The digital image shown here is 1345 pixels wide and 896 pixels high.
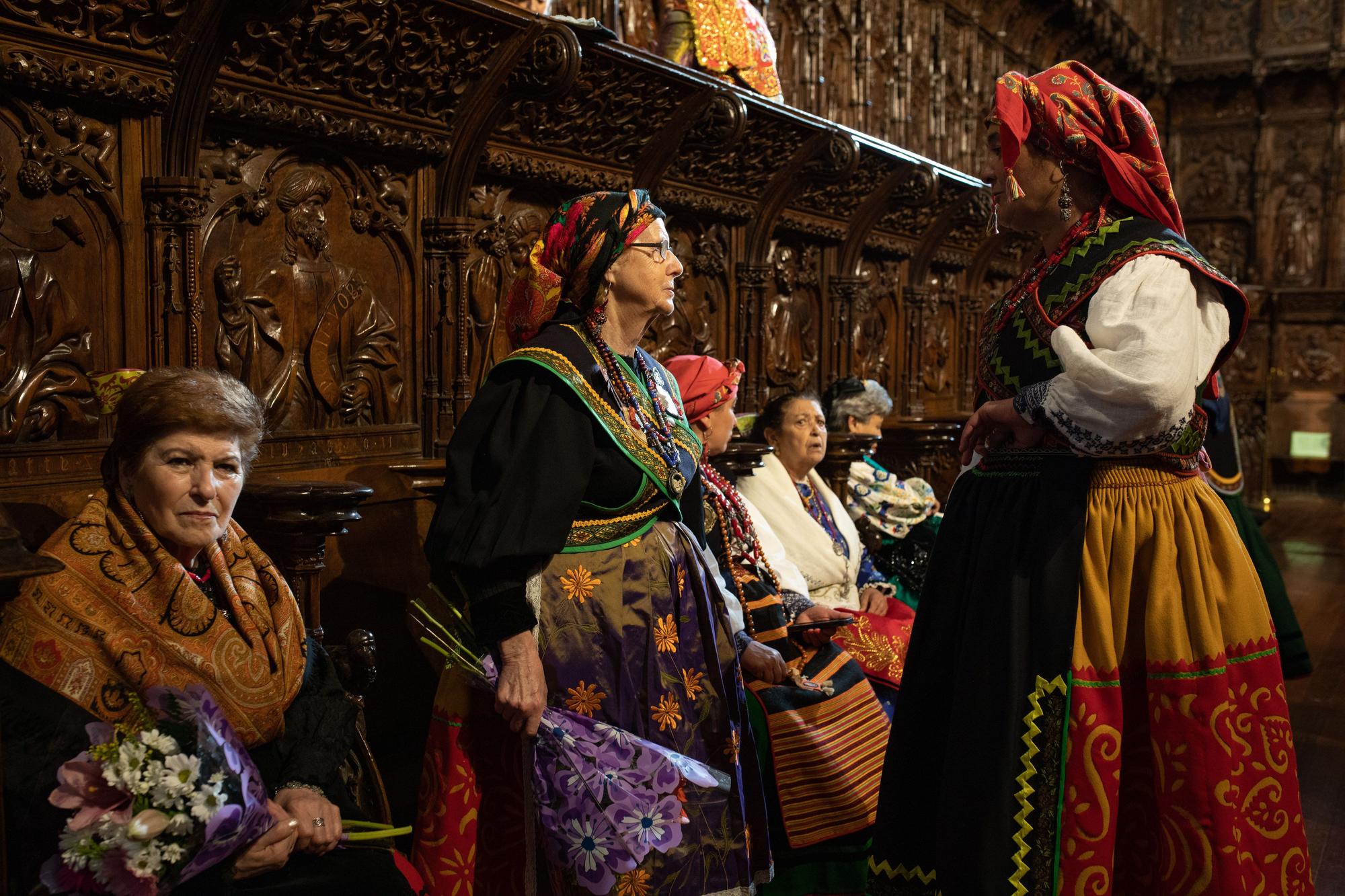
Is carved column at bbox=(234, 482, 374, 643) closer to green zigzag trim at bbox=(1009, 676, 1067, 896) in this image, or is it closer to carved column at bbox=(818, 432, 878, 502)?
green zigzag trim at bbox=(1009, 676, 1067, 896)

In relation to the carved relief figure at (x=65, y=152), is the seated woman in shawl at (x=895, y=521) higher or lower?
lower

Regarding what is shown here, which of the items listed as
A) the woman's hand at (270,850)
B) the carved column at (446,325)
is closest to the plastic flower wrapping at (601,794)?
the woman's hand at (270,850)

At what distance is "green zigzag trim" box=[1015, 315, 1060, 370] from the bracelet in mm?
1278

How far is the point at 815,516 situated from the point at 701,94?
4.77ft

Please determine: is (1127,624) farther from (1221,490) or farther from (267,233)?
(1221,490)

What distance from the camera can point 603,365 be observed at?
6.59 ft

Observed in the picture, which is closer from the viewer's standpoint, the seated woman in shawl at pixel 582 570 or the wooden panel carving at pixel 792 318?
the seated woman in shawl at pixel 582 570

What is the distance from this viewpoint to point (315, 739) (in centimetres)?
175

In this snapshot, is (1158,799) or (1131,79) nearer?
(1158,799)

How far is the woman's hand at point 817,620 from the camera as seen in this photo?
9.02 ft

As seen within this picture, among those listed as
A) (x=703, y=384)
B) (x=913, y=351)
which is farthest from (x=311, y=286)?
(x=913, y=351)

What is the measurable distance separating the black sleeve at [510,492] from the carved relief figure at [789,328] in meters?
2.99

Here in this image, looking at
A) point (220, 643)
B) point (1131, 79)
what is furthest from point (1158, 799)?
point (1131, 79)

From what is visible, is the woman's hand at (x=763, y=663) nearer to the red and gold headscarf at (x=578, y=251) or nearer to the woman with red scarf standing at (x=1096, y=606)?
the woman with red scarf standing at (x=1096, y=606)
